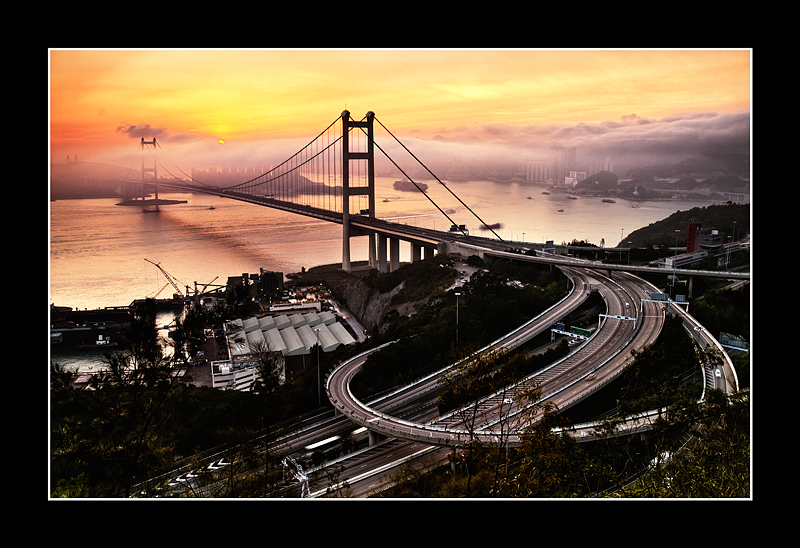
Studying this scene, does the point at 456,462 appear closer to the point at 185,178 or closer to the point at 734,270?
the point at 734,270

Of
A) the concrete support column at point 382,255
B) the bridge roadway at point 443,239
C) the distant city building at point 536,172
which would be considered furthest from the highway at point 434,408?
the concrete support column at point 382,255

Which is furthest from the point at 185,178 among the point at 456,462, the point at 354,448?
the point at 456,462

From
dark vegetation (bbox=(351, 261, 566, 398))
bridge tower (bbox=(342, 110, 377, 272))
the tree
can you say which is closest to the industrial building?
dark vegetation (bbox=(351, 261, 566, 398))

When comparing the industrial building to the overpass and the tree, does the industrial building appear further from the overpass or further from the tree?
the tree

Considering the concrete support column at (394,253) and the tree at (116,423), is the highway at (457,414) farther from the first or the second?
the concrete support column at (394,253)

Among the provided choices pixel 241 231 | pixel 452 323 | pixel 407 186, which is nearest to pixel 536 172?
pixel 452 323
